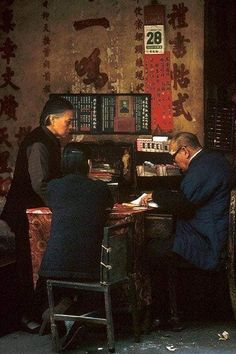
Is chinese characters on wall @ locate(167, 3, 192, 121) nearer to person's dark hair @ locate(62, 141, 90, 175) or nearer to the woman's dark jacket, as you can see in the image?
the woman's dark jacket

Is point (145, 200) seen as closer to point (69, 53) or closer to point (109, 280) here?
point (109, 280)

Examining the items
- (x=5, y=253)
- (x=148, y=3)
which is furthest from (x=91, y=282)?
(x=148, y=3)

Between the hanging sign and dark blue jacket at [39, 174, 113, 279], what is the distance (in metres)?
4.43

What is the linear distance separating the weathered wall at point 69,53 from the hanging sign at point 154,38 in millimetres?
103

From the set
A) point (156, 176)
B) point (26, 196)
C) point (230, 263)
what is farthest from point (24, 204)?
point (156, 176)

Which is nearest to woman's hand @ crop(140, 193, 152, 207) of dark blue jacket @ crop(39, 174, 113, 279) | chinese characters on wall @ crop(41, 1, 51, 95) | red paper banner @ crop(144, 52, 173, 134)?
dark blue jacket @ crop(39, 174, 113, 279)

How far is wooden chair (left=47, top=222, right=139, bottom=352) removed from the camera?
645 cm

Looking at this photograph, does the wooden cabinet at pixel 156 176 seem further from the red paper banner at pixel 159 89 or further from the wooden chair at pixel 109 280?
the wooden chair at pixel 109 280

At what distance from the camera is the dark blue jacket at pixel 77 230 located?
647 centimetres

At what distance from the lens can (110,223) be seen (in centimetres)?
721

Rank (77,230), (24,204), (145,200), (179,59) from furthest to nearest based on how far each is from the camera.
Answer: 1. (179,59)
2. (145,200)
3. (24,204)
4. (77,230)

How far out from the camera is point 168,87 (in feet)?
34.2

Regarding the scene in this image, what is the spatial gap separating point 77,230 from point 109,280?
0.57 meters

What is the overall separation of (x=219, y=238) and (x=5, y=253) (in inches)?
137
